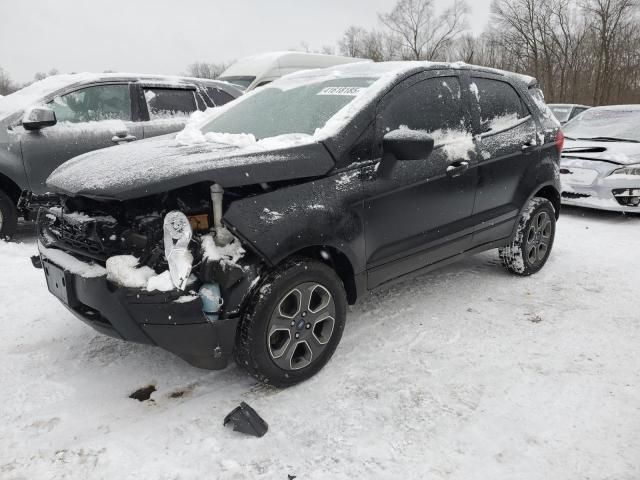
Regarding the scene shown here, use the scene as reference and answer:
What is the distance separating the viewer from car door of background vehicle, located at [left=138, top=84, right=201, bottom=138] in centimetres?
571

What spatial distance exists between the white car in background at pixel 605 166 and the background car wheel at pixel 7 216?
7.11 m

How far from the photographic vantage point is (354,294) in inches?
118

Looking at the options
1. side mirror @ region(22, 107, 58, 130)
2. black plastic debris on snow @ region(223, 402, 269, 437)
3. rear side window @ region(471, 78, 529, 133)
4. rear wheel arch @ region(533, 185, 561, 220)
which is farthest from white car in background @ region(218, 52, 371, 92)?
black plastic debris on snow @ region(223, 402, 269, 437)

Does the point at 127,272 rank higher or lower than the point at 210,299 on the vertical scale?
higher

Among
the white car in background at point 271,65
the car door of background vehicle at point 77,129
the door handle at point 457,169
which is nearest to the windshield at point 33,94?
the car door of background vehicle at point 77,129

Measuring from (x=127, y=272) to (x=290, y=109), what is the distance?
1.63 metres

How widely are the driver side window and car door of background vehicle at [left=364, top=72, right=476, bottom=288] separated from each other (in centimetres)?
367

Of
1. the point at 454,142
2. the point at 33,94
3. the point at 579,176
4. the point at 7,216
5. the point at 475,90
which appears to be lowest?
the point at 579,176

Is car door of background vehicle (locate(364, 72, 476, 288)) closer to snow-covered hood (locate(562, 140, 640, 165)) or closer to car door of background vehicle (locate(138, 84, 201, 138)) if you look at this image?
car door of background vehicle (locate(138, 84, 201, 138))

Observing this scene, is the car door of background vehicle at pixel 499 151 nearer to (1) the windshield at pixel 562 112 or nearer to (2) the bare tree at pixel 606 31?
(1) the windshield at pixel 562 112

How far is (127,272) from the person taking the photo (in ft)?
7.41

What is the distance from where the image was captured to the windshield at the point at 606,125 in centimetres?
755

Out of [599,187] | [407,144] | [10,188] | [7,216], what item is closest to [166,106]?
[10,188]

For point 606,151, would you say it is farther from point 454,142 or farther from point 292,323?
point 292,323
